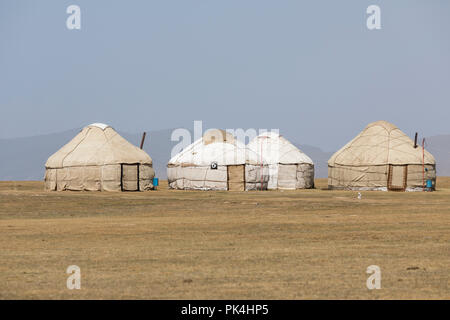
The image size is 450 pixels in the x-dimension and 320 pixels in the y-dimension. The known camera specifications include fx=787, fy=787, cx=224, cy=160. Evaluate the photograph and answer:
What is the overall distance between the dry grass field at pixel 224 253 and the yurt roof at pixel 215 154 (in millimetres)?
17443

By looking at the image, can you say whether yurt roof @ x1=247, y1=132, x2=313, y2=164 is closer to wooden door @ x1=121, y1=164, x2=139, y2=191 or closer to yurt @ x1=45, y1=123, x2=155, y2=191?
yurt @ x1=45, y1=123, x2=155, y2=191

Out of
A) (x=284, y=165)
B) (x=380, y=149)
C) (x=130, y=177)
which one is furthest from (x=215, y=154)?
(x=380, y=149)

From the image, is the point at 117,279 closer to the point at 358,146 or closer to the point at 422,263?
the point at 422,263

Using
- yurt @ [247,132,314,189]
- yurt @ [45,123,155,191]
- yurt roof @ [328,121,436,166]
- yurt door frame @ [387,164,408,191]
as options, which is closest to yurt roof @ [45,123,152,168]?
yurt @ [45,123,155,191]

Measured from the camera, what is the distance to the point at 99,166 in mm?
39469

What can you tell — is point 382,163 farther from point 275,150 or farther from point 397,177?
point 275,150

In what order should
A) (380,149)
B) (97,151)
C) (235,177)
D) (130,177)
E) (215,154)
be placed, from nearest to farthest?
(97,151) → (130,177) → (235,177) → (215,154) → (380,149)

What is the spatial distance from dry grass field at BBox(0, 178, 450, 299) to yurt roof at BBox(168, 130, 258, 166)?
1744 cm

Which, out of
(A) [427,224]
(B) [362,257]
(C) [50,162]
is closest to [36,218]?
(A) [427,224]

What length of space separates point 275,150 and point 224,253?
118 feet

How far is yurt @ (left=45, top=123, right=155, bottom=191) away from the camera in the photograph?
39531 mm

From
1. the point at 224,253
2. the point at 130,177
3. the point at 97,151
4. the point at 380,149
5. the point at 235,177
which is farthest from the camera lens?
the point at 380,149

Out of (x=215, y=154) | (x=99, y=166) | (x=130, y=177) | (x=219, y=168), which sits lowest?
(x=130, y=177)

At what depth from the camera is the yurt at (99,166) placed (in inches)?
1556
